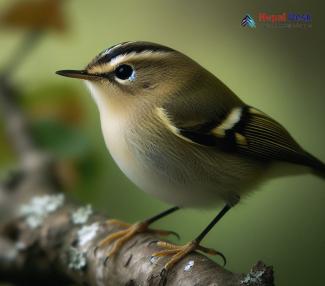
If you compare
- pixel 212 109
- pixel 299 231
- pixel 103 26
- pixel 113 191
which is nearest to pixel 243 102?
pixel 212 109

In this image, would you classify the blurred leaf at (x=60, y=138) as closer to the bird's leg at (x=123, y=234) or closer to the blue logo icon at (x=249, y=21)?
the bird's leg at (x=123, y=234)

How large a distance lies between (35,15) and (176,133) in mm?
1546

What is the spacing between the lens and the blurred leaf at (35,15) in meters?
2.82

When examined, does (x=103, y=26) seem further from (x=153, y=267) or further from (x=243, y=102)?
(x=153, y=267)

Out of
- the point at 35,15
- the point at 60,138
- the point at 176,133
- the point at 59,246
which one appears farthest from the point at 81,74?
the point at 35,15

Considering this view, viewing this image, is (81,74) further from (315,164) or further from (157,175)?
(315,164)

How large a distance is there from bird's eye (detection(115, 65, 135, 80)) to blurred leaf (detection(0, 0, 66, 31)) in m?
1.34

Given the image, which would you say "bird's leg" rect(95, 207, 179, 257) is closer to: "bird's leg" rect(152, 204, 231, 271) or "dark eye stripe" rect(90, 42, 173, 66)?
"bird's leg" rect(152, 204, 231, 271)

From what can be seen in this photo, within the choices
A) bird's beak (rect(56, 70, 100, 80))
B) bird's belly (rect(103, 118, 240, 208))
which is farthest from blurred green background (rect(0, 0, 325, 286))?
bird's beak (rect(56, 70, 100, 80))

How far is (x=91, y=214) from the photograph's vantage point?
209 cm

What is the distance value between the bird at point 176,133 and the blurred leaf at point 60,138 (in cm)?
86

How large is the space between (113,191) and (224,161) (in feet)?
3.67

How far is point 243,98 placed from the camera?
1.91 metres

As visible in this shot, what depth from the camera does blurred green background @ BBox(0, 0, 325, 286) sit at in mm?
1929
